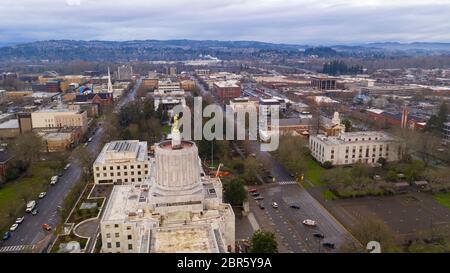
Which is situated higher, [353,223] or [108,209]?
[108,209]

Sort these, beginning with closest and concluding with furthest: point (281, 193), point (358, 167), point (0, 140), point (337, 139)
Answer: point (281, 193) → point (358, 167) → point (337, 139) → point (0, 140)

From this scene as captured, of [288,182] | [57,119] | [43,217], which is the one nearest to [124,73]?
[57,119]

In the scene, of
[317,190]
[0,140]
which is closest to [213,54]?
[0,140]

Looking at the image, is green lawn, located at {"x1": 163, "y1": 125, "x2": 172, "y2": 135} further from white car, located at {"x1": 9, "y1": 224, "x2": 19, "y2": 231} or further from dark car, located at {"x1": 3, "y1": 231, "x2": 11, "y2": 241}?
dark car, located at {"x1": 3, "y1": 231, "x2": 11, "y2": 241}

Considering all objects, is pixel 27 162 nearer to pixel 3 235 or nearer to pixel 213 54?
pixel 3 235

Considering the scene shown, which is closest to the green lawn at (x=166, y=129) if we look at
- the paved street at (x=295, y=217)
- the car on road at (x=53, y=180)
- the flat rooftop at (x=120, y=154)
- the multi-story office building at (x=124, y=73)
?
the flat rooftop at (x=120, y=154)

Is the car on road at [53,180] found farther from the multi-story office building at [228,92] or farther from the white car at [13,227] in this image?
the multi-story office building at [228,92]

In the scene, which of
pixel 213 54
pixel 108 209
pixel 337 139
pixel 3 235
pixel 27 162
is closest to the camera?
pixel 108 209
